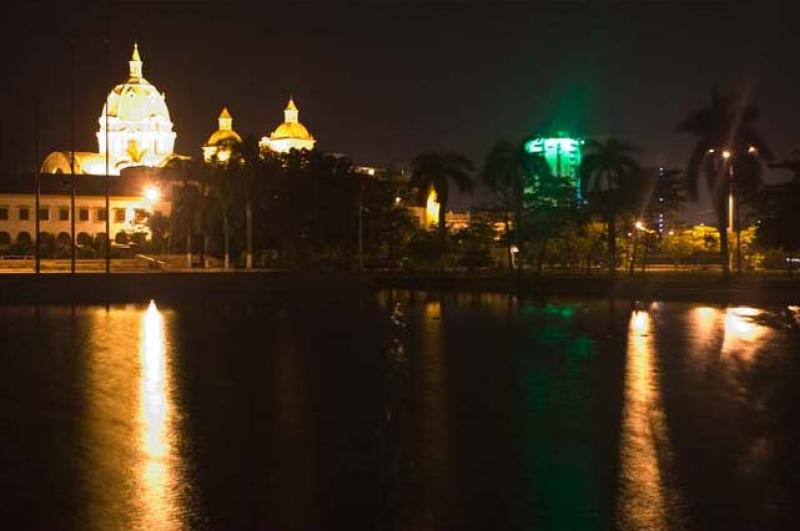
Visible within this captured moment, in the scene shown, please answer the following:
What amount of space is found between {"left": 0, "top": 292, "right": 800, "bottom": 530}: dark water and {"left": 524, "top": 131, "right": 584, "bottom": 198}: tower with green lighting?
120 feet

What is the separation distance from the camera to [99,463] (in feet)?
30.2

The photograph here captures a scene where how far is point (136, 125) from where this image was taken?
10919 cm

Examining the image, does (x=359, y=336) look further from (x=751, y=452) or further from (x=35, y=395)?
(x=751, y=452)

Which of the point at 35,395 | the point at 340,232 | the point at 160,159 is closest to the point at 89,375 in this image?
the point at 35,395

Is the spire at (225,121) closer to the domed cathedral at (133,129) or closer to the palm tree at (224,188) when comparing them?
the domed cathedral at (133,129)

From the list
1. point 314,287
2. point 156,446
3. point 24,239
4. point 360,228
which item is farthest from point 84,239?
point 156,446

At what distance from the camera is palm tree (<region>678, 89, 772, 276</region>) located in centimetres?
5125

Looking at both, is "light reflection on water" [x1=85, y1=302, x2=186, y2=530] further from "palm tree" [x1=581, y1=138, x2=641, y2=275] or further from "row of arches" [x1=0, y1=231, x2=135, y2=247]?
"row of arches" [x1=0, y1=231, x2=135, y2=247]

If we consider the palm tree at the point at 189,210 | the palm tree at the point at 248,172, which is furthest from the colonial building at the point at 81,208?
the palm tree at the point at 248,172

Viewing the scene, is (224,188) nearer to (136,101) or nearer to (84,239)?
(84,239)

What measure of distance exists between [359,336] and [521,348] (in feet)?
13.5

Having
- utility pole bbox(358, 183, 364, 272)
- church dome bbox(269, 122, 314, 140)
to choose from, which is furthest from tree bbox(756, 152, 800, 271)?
church dome bbox(269, 122, 314, 140)

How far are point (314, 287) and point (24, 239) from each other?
49367mm

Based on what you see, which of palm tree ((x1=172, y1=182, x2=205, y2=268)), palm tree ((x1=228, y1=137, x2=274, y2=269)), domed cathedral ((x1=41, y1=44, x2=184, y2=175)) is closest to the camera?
palm tree ((x1=228, y1=137, x2=274, y2=269))
